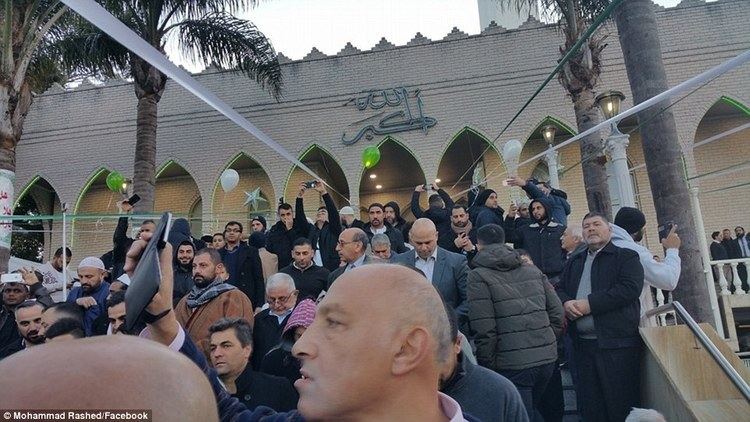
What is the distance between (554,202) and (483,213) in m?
0.92

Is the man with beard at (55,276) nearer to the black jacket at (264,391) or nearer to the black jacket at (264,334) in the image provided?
the black jacket at (264,334)

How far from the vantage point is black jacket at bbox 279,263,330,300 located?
16.2 ft

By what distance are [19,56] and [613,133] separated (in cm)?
903

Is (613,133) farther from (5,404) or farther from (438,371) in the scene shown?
(5,404)

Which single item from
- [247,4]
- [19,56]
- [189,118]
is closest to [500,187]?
[247,4]

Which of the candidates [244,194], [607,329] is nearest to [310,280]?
[607,329]

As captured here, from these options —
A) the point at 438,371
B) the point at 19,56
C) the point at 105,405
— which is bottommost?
the point at 438,371

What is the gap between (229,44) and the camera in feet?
35.4

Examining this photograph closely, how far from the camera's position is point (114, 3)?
29.8 feet

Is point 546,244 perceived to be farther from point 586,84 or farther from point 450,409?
point 586,84

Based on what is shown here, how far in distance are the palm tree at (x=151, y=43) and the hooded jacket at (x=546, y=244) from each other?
271 inches

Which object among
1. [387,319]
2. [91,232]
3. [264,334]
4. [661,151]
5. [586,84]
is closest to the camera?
[387,319]

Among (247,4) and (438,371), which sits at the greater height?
(247,4)

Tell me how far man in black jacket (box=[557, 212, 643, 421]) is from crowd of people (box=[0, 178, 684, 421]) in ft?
0.03
